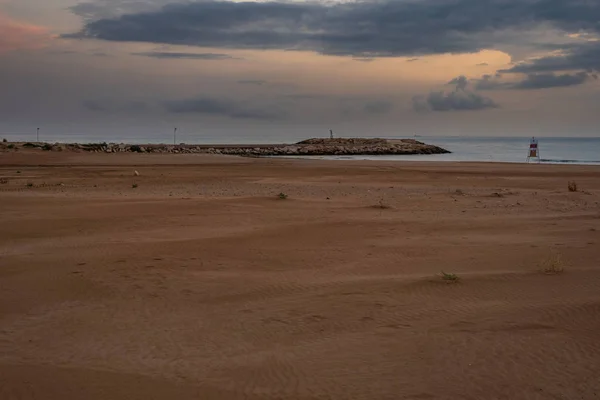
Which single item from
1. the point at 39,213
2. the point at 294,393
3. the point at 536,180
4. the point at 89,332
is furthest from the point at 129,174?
the point at 294,393

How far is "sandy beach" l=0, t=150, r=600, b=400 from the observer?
561 cm

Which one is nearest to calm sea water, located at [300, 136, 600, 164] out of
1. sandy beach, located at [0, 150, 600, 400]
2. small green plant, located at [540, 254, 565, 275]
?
sandy beach, located at [0, 150, 600, 400]

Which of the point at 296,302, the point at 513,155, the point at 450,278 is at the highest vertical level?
the point at 513,155

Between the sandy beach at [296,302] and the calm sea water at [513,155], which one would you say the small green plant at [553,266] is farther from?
the calm sea water at [513,155]

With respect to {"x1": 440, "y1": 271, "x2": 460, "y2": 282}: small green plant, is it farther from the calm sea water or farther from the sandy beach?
the calm sea water

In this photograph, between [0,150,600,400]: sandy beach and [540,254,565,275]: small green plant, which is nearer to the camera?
[0,150,600,400]: sandy beach

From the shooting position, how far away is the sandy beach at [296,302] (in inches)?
221

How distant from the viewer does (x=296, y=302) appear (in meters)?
8.05

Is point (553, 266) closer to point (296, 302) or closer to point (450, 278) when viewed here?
point (450, 278)

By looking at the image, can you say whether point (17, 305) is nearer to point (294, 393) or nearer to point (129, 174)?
point (294, 393)

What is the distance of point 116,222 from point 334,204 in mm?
6580

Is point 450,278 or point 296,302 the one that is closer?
point 296,302

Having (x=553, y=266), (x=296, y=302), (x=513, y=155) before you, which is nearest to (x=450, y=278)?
(x=553, y=266)

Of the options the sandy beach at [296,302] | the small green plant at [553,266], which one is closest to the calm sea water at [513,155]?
the sandy beach at [296,302]
